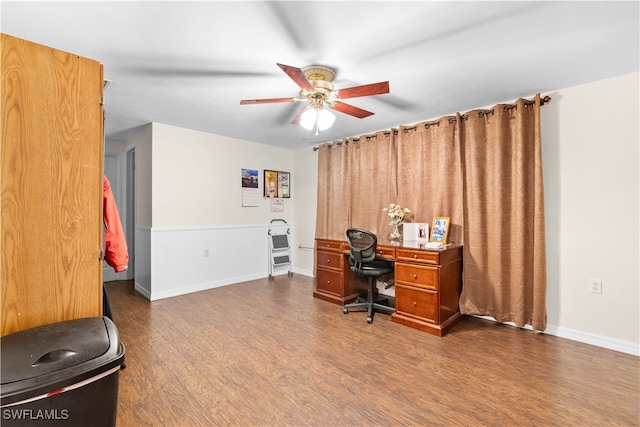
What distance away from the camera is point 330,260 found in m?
3.86

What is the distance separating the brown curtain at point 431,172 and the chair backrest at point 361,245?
0.73 metres

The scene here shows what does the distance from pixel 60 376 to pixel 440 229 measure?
3.23 m

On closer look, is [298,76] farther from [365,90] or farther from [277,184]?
[277,184]

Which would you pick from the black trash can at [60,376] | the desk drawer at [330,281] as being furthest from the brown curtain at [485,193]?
the black trash can at [60,376]

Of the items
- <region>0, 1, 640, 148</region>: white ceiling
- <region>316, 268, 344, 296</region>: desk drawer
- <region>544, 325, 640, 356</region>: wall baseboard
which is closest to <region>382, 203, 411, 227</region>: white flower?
<region>316, 268, 344, 296</region>: desk drawer

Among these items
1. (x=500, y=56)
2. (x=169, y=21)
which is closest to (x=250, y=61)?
(x=169, y=21)

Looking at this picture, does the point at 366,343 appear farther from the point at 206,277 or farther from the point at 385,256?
the point at 206,277

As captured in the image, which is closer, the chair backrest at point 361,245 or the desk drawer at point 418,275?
the desk drawer at point 418,275

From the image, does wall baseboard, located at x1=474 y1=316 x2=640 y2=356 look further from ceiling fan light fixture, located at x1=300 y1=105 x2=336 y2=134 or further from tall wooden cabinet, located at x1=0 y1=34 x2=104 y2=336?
tall wooden cabinet, located at x1=0 y1=34 x2=104 y2=336

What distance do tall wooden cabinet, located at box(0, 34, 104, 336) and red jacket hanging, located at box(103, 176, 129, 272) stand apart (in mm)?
532

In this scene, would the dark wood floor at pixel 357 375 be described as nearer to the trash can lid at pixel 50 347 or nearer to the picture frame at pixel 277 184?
the trash can lid at pixel 50 347

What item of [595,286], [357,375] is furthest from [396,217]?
[357,375]

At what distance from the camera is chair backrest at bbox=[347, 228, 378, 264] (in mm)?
3248

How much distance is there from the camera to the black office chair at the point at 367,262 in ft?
10.6
